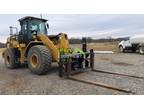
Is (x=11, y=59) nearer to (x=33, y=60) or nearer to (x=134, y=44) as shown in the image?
(x=33, y=60)

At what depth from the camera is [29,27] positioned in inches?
427

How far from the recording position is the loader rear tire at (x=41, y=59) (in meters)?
9.04

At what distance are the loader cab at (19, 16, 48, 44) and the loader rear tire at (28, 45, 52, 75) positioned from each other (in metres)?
1.50

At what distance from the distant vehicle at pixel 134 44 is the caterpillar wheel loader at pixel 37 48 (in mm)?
14651

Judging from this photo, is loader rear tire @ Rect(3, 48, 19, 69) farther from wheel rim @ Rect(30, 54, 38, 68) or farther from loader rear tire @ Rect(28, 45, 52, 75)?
loader rear tire @ Rect(28, 45, 52, 75)

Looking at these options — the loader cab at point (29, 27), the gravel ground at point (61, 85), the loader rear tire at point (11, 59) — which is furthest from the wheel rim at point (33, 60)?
the loader rear tire at point (11, 59)

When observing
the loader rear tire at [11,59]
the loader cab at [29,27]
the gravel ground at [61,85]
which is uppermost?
the loader cab at [29,27]

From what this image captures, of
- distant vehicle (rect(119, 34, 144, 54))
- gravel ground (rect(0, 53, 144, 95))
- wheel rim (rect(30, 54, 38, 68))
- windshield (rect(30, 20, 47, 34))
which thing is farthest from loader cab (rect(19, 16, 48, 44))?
Result: distant vehicle (rect(119, 34, 144, 54))

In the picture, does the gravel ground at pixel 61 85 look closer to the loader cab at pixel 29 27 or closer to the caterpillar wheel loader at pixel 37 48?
the caterpillar wheel loader at pixel 37 48

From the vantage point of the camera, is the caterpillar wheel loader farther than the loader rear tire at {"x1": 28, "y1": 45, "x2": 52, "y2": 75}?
Yes

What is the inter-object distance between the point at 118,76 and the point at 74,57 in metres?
2.00

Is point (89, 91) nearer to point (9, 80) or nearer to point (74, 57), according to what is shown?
point (74, 57)

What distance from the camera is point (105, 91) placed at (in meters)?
6.51

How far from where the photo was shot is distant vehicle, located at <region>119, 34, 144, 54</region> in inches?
913
